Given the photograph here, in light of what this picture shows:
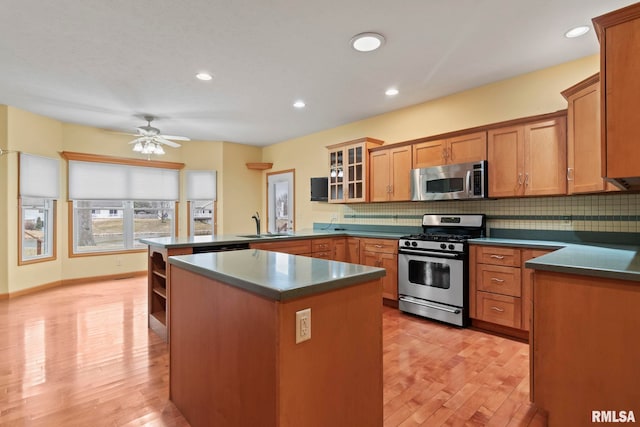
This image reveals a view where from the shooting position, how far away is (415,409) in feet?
6.41

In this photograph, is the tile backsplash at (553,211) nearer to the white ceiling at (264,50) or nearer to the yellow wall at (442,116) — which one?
the yellow wall at (442,116)

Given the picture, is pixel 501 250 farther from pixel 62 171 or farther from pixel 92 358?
pixel 62 171

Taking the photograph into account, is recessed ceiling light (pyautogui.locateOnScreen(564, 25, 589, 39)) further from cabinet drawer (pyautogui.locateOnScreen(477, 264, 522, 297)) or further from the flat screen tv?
the flat screen tv

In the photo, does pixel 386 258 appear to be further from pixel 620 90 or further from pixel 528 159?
pixel 620 90

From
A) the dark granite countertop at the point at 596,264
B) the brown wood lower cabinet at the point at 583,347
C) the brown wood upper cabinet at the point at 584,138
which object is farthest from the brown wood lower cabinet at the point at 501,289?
the brown wood lower cabinet at the point at 583,347

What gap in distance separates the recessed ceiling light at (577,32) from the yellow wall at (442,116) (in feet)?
1.75

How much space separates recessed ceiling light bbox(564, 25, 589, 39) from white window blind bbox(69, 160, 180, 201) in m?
6.20

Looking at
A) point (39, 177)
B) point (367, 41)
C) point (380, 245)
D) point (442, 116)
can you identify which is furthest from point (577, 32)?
point (39, 177)

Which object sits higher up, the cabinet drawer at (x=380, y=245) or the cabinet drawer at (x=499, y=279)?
the cabinet drawer at (x=380, y=245)

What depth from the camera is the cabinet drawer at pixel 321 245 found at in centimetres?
436

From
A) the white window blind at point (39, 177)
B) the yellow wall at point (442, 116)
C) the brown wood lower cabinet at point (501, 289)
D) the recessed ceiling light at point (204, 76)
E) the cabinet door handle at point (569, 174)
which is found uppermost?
the recessed ceiling light at point (204, 76)

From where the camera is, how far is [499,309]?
10.1 feet

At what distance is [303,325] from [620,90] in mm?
1947

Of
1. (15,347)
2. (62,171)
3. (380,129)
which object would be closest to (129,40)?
(15,347)
